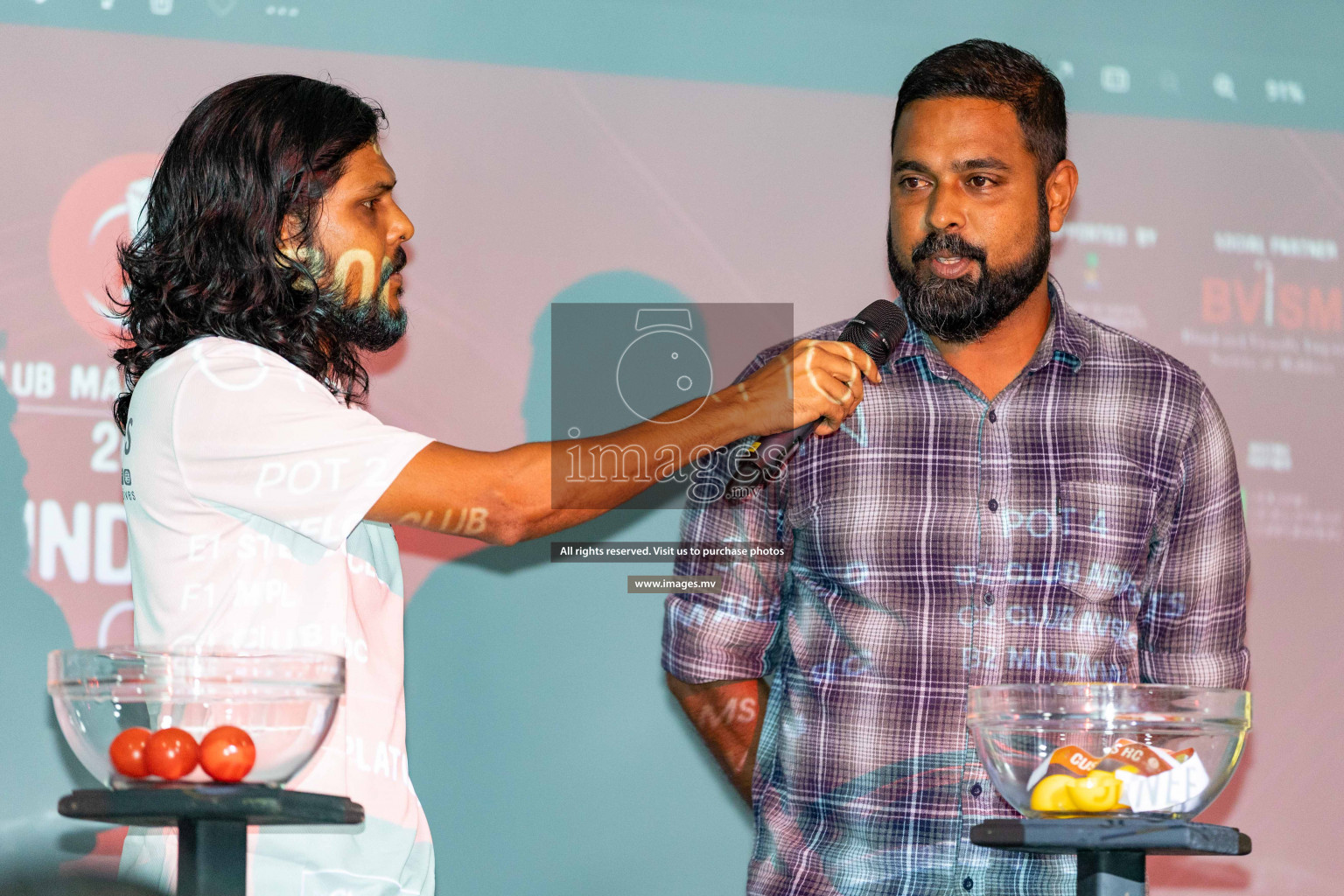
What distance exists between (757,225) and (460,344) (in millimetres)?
715

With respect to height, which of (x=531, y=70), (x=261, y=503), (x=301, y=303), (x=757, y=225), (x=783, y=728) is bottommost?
(x=783, y=728)

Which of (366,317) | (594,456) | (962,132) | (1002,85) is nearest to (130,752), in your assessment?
(594,456)

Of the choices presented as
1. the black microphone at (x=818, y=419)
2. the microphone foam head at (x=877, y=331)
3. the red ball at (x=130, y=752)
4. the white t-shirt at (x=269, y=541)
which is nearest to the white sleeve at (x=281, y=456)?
the white t-shirt at (x=269, y=541)

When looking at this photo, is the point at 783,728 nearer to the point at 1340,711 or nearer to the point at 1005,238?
the point at 1005,238

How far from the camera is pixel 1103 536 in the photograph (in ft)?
6.14

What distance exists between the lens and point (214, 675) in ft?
3.86

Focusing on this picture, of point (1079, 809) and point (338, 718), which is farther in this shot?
point (338, 718)

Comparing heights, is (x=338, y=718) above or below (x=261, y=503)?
below

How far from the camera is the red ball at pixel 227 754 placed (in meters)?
1.13

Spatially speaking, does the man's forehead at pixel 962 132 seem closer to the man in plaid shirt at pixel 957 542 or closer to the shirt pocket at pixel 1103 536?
the man in plaid shirt at pixel 957 542

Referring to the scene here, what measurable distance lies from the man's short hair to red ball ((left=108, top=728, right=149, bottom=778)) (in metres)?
1.40

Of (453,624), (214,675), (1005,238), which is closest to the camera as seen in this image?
(214,675)

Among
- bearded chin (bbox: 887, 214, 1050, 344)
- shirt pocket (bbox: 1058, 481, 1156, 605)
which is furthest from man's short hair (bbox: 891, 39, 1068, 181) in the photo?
shirt pocket (bbox: 1058, 481, 1156, 605)

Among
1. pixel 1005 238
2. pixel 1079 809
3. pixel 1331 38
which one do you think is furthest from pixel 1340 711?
pixel 1079 809
